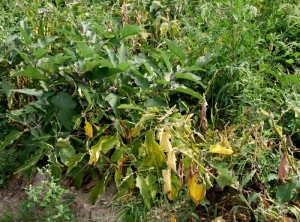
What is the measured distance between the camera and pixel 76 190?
3297 millimetres

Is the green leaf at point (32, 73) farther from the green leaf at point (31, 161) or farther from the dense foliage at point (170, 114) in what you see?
the green leaf at point (31, 161)

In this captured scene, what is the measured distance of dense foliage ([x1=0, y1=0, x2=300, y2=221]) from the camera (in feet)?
9.34

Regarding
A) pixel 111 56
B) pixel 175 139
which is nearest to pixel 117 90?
pixel 111 56

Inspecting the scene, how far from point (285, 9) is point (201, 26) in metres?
0.64

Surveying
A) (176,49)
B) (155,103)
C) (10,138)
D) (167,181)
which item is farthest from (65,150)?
(176,49)

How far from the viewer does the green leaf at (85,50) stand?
10.2ft

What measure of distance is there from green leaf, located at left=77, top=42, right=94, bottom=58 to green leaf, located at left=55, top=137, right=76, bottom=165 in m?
0.50

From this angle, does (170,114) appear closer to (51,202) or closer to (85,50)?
(85,50)

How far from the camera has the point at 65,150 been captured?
312cm

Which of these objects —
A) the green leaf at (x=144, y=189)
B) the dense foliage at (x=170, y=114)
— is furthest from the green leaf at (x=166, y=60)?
the green leaf at (x=144, y=189)

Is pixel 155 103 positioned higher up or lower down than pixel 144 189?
higher up

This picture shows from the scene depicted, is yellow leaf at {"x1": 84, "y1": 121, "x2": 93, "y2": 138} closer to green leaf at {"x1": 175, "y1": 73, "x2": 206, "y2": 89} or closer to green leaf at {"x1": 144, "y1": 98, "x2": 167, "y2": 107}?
green leaf at {"x1": 144, "y1": 98, "x2": 167, "y2": 107}

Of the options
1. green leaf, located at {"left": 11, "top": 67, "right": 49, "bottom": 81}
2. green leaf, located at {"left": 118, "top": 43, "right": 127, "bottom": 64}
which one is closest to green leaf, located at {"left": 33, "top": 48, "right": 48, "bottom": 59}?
green leaf, located at {"left": 11, "top": 67, "right": 49, "bottom": 81}

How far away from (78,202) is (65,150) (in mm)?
325
